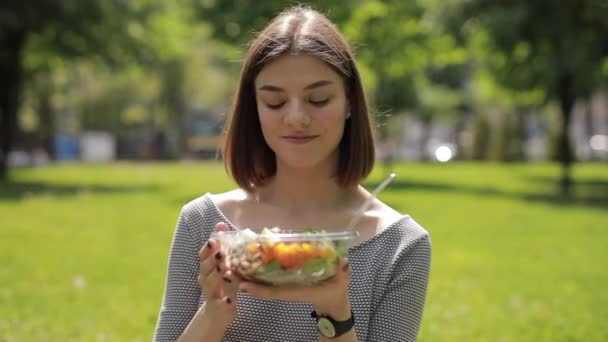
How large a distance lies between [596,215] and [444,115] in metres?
31.2

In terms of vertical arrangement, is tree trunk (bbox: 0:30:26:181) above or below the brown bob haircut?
below

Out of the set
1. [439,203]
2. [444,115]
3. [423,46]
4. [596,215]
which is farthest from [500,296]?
[444,115]

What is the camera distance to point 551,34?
62.2ft

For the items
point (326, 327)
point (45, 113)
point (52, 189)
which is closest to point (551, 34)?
point (52, 189)

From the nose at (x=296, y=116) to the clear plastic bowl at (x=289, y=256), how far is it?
468 mm

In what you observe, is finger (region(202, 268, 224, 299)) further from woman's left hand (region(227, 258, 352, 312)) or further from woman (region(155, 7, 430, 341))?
woman's left hand (region(227, 258, 352, 312))

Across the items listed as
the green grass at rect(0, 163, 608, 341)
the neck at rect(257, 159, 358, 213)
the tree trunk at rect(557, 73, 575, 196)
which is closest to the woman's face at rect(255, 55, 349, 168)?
the neck at rect(257, 159, 358, 213)

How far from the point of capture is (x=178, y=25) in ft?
81.4

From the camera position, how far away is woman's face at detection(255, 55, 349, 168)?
2.35 m

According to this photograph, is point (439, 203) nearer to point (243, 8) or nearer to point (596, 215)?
point (596, 215)

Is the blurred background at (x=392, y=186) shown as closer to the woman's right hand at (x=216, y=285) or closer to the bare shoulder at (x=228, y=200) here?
the bare shoulder at (x=228, y=200)

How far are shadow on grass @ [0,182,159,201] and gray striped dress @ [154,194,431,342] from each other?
1486 centimetres

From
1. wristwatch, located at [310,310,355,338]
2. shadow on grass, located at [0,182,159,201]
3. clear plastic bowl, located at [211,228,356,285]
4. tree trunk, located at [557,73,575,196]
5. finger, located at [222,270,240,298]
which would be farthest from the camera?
tree trunk, located at [557,73,575,196]

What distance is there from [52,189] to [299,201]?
58.5ft
